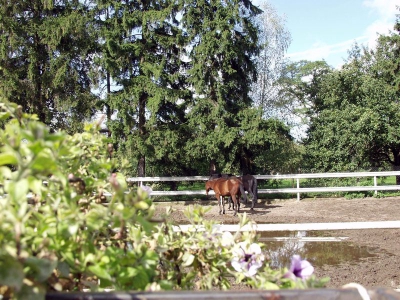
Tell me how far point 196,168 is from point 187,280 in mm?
17005

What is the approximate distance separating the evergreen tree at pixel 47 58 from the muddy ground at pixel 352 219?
6157 millimetres

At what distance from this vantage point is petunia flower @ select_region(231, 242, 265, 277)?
1218mm

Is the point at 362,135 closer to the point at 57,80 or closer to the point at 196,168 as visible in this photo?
the point at 196,168

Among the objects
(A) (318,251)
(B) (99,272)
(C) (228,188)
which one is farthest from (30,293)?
(C) (228,188)

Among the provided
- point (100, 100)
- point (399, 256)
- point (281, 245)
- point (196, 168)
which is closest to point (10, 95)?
point (100, 100)

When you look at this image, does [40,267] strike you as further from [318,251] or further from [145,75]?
[145,75]

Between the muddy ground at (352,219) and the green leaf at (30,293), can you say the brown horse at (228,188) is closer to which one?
the muddy ground at (352,219)

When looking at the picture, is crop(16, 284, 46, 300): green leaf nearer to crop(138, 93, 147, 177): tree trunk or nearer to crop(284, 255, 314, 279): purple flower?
crop(284, 255, 314, 279): purple flower

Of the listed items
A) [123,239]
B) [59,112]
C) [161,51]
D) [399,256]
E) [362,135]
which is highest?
[161,51]

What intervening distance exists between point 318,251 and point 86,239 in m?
6.64

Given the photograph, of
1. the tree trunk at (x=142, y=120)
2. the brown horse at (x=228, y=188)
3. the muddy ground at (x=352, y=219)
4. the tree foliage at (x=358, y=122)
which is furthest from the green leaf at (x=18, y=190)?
the tree foliage at (x=358, y=122)

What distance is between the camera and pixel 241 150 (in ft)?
51.8

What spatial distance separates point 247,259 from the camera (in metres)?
1.28

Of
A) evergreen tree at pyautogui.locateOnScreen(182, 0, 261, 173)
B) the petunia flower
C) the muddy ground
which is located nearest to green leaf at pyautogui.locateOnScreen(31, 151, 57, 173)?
the petunia flower
